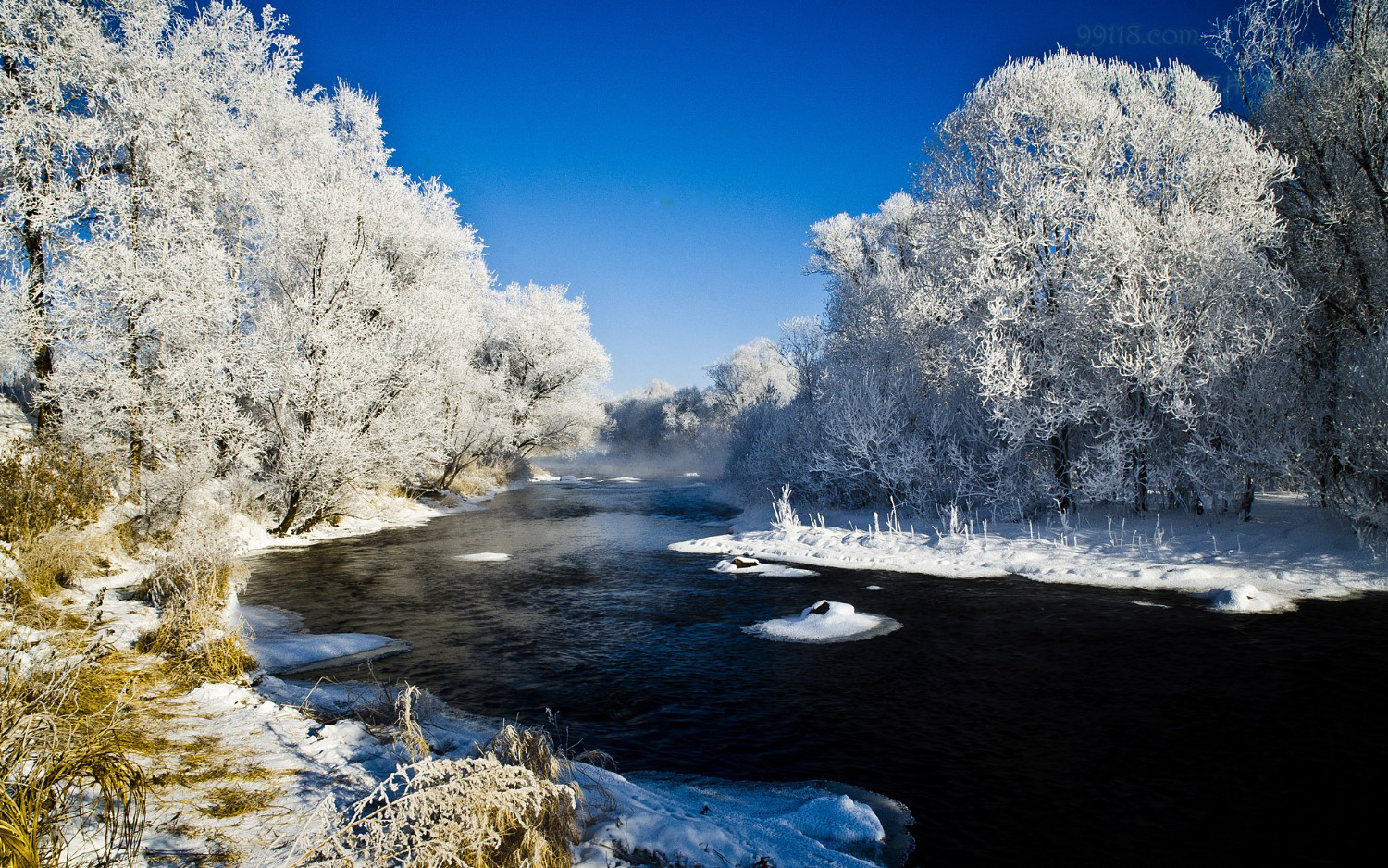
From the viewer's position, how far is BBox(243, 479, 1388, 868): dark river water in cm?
534

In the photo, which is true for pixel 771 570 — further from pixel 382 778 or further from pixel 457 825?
pixel 457 825

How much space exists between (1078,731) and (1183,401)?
1265 cm

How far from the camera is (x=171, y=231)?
57.0ft

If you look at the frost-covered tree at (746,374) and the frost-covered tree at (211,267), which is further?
the frost-covered tree at (746,374)

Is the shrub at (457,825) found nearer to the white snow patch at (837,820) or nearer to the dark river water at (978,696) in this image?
the white snow patch at (837,820)

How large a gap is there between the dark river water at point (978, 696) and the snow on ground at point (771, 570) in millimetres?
441

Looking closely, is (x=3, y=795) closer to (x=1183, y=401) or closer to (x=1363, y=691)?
(x=1363, y=691)

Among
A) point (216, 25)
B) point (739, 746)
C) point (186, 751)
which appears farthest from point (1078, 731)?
point (216, 25)

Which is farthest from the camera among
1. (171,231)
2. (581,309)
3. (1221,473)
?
(581,309)

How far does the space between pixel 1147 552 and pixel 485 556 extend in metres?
16.5

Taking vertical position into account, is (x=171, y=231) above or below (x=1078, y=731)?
above

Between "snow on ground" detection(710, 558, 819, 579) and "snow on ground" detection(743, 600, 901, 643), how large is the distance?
401 centimetres

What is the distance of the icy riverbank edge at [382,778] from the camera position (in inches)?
151

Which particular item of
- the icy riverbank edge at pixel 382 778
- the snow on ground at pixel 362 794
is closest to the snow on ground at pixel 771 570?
the icy riverbank edge at pixel 382 778
